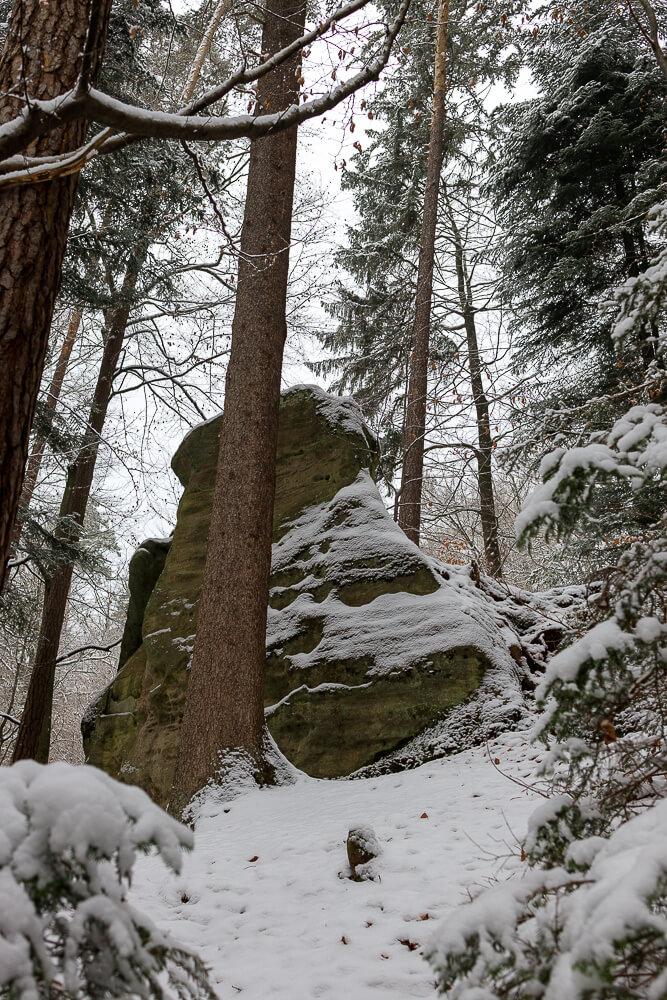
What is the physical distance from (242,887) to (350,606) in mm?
3063

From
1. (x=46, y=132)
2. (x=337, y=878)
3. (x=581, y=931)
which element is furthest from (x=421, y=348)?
(x=581, y=931)

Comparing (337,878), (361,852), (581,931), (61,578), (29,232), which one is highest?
(29,232)

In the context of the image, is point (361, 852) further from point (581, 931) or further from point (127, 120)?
point (127, 120)

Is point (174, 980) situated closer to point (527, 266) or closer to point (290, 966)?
point (290, 966)

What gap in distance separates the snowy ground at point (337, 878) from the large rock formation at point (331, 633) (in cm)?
53

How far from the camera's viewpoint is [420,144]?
12797mm

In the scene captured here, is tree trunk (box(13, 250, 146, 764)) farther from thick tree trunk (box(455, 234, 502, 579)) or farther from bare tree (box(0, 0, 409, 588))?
bare tree (box(0, 0, 409, 588))

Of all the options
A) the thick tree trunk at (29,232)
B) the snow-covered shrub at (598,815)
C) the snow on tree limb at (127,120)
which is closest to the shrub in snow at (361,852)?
the snow-covered shrub at (598,815)

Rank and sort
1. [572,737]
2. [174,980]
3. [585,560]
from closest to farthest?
[174,980] < [572,737] < [585,560]

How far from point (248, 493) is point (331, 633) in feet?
5.46

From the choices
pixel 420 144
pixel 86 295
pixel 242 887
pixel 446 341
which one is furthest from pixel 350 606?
pixel 420 144

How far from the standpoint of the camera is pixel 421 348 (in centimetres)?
997

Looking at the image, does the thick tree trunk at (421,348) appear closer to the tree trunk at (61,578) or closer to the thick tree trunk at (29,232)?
the tree trunk at (61,578)

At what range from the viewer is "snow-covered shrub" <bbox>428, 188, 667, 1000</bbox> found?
1.14 m
